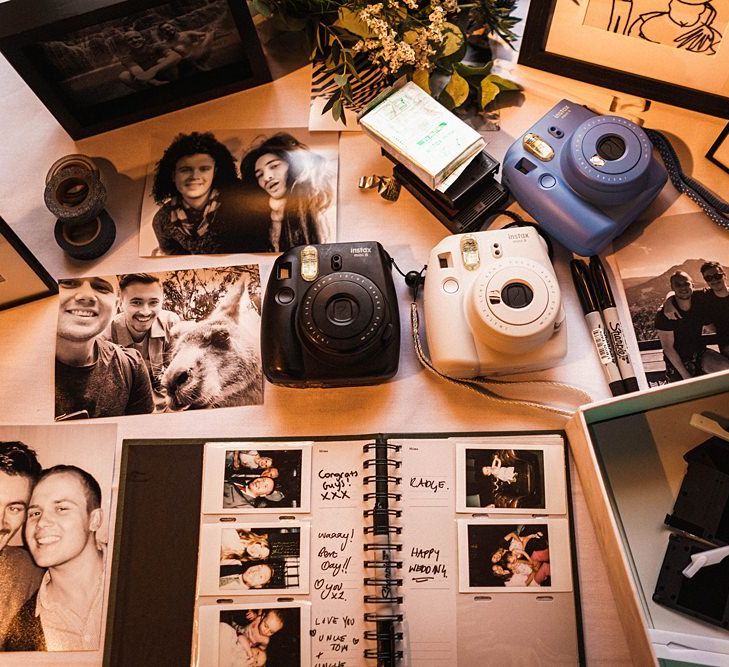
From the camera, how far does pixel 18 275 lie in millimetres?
982

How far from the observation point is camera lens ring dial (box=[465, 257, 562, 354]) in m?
0.89

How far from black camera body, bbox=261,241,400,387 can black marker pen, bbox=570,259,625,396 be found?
0.25 meters

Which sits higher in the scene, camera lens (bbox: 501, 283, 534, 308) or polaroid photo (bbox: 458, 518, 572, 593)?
→ camera lens (bbox: 501, 283, 534, 308)

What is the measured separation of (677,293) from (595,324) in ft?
0.40

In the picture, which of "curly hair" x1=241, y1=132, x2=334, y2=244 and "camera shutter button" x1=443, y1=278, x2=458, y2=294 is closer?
"camera shutter button" x1=443, y1=278, x2=458, y2=294

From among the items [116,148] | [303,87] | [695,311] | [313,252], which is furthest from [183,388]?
[695,311]

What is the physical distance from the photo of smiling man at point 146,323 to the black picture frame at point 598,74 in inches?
25.2

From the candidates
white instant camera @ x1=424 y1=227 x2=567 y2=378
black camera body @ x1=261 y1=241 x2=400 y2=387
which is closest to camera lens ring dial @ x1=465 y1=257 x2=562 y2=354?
white instant camera @ x1=424 y1=227 x2=567 y2=378

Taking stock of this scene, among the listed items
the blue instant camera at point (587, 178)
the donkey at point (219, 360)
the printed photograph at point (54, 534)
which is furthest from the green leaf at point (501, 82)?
the printed photograph at point (54, 534)

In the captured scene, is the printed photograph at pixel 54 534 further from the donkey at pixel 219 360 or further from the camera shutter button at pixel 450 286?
the camera shutter button at pixel 450 286

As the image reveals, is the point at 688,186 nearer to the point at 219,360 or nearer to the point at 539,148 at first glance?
the point at 539,148

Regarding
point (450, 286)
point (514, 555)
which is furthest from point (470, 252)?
point (514, 555)

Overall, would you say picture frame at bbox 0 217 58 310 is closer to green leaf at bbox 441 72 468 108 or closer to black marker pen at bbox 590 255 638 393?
green leaf at bbox 441 72 468 108

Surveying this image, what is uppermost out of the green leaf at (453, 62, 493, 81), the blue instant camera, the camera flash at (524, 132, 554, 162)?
the green leaf at (453, 62, 493, 81)
